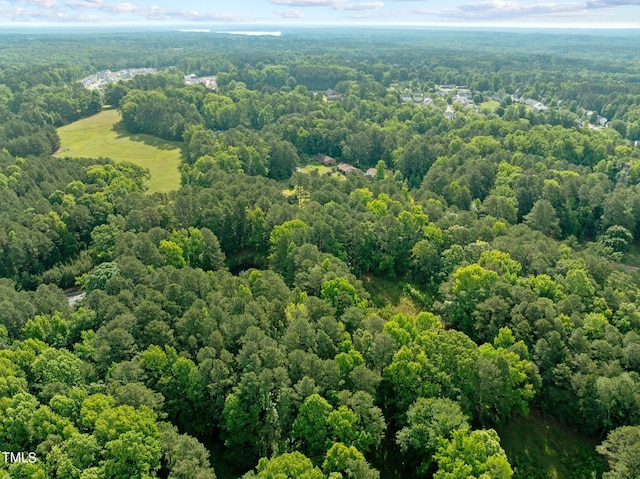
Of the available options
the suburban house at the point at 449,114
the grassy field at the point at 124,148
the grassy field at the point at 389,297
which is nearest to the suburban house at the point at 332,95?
the suburban house at the point at 449,114

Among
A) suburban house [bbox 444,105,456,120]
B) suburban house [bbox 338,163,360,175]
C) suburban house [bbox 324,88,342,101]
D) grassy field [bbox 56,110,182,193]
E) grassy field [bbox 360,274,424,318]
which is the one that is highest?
suburban house [bbox 324,88,342,101]

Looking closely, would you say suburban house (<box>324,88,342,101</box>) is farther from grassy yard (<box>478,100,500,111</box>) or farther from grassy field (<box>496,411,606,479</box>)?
grassy field (<box>496,411,606,479</box>)

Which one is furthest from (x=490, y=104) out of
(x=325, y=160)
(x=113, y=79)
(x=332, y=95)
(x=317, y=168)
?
(x=113, y=79)

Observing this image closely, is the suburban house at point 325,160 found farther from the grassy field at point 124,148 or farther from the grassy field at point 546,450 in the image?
the grassy field at point 546,450

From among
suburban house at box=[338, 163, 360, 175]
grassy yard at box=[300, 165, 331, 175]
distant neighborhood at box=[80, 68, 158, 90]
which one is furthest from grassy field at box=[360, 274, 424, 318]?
distant neighborhood at box=[80, 68, 158, 90]

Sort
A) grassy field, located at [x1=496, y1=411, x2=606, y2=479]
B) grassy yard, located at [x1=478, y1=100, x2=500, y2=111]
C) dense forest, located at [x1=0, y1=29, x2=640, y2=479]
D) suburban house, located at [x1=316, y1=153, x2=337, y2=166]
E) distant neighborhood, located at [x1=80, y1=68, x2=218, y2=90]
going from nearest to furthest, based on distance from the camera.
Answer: dense forest, located at [x1=0, y1=29, x2=640, y2=479] < grassy field, located at [x1=496, y1=411, x2=606, y2=479] < suburban house, located at [x1=316, y1=153, x2=337, y2=166] < grassy yard, located at [x1=478, y1=100, x2=500, y2=111] < distant neighborhood, located at [x1=80, y1=68, x2=218, y2=90]

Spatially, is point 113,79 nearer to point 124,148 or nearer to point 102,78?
point 102,78
